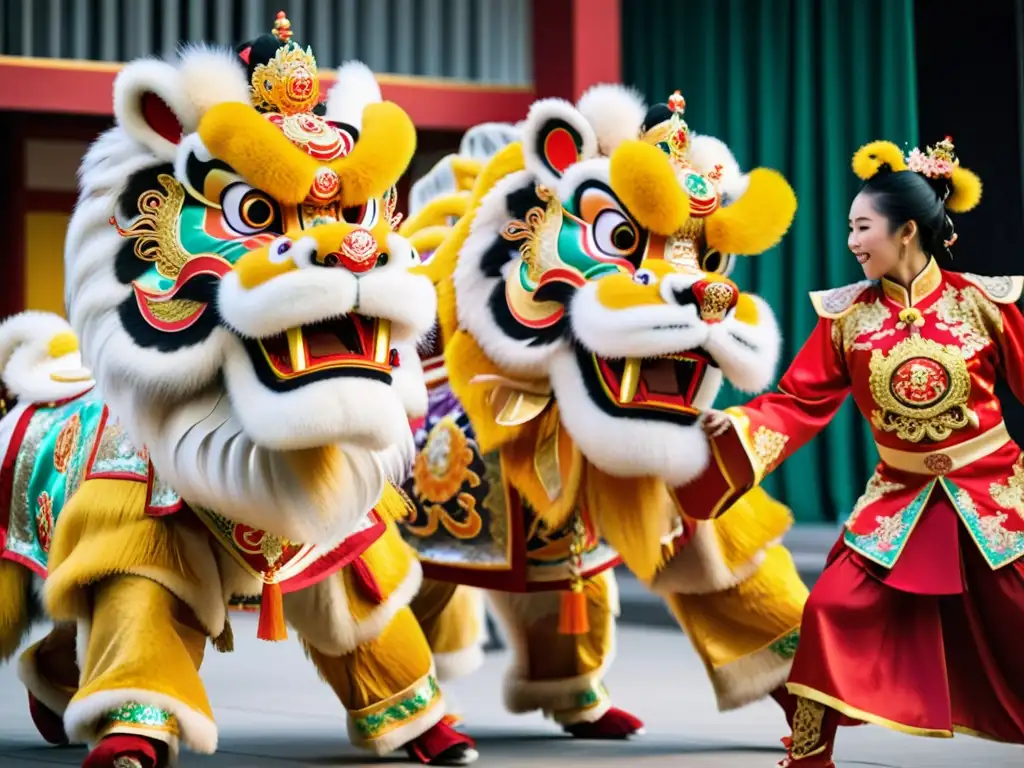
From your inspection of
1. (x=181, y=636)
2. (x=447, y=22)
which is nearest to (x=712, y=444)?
(x=181, y=636)

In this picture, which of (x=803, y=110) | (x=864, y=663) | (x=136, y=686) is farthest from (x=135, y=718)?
(x=803, y=110)

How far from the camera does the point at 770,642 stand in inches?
140

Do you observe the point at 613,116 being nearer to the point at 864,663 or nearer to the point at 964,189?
the point at 964,189

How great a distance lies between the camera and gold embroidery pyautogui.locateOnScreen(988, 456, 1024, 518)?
315cm

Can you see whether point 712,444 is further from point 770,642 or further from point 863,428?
point 863,428

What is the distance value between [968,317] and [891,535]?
15.5 inches

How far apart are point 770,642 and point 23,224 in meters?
4.34

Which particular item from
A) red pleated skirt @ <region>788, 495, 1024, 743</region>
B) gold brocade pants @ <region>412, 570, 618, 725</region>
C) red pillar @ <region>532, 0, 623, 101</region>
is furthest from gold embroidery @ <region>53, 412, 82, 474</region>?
red pillar @ <region>532, 0, 623, 101</region>

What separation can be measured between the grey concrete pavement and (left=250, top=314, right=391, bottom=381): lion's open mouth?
844 mm

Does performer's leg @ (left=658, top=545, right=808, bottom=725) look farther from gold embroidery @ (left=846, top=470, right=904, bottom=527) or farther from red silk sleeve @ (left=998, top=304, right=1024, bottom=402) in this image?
red silk sleeve @ (left=998, top=304, right=1024, bottom=402)

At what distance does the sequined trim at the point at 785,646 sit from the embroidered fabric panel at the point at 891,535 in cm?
43

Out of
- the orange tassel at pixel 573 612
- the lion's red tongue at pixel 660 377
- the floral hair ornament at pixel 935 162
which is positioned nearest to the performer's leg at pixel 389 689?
the orange tassel at pixel 573 612

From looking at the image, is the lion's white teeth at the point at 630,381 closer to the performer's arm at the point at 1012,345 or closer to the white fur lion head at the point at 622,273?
the white fur lion head at the point at 622,273

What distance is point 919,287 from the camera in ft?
10.6
